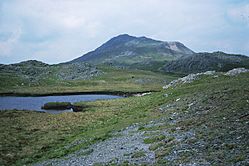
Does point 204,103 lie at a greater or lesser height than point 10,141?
greater

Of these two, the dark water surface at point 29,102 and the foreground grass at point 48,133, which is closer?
the foreground grass at point 48,133

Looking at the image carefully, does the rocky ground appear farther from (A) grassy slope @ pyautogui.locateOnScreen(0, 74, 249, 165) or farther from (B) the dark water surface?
(B) the dark water surface

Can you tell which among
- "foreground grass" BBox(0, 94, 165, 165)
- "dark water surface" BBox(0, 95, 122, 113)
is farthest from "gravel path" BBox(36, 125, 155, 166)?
"dark water surface" BBox(0, 95, 122, 113)

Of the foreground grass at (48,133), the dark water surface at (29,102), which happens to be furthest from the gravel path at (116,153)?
the dark water surface at (29,102)

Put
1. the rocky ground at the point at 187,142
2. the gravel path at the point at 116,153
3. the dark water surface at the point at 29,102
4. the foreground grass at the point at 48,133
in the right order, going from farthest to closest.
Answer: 1. the dark water surface at the point at 29,102
2. the foreground grass at the point at 48,133
3. the gravel path at the point at 116,153
4. the rocky ground at the point at 187,142

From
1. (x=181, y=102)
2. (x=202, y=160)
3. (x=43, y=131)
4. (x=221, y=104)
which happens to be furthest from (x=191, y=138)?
(x=43, y=131)

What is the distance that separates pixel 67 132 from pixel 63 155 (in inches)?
571

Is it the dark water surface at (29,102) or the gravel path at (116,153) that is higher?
the dark water surface at (29,102)

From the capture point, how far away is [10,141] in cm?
4338

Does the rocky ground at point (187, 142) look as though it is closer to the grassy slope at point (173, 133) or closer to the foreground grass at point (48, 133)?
the grassy slope at point (173, 133)

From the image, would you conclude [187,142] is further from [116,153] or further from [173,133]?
[116,153]

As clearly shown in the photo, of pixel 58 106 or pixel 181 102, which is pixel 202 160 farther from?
pixel 58 106

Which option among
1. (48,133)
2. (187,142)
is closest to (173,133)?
(187,142)

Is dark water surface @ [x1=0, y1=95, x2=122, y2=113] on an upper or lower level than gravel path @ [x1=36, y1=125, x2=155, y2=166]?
upper
